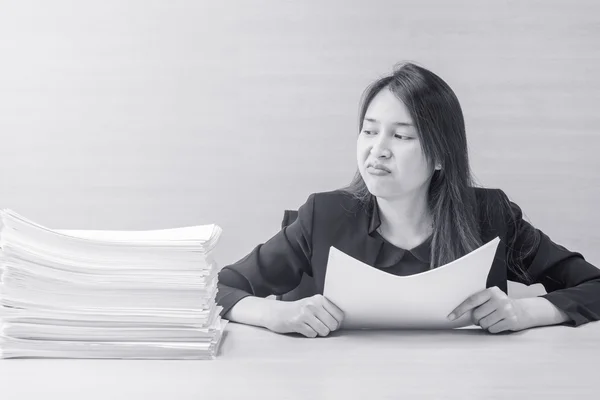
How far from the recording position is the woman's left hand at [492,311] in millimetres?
1229

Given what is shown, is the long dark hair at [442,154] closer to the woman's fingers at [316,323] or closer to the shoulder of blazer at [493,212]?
the shoulder of blazer at [493,212]

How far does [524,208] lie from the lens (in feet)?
9.11

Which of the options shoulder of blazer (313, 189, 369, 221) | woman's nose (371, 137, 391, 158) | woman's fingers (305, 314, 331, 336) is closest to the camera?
woman's fingers (305, 314, 331, 336)

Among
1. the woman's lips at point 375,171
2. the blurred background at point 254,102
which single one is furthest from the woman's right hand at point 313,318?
the blurred background at point 254,102

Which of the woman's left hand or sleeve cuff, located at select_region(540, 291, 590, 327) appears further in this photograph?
sleeve cuff, located at select_region(540, 291, 590, 327)

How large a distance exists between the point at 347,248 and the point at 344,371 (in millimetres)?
654

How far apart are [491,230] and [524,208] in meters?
1.13

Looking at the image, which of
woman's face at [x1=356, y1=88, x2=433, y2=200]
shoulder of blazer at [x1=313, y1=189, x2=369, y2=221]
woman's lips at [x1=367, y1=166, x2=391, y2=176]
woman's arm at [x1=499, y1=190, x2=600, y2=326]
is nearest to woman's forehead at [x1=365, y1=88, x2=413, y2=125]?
woman's face at [x1=356, y1=88, x2=433, y2=200]

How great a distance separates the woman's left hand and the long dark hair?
32cm

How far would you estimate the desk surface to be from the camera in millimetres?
941

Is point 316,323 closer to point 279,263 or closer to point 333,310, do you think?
point 333,310

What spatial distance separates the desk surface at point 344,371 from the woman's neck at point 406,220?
41 cm

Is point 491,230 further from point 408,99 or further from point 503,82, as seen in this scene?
point 503,82

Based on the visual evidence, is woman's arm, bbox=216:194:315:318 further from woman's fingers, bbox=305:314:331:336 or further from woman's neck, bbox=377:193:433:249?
woman's fingers, bbox=305:314:331:336
